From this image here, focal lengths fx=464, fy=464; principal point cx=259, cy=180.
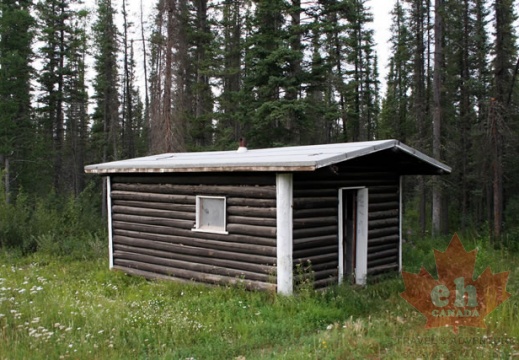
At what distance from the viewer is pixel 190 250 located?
33.4 feet

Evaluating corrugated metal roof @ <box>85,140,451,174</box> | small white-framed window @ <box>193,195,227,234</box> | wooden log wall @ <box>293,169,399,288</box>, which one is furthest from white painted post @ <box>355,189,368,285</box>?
small white-framed window @ <box>193,195,227,234</box>

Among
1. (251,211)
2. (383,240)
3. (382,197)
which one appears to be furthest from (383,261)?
(251,211)

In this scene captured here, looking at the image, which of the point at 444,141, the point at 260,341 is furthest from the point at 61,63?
the point at 260,341

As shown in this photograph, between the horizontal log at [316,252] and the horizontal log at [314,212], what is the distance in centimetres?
65

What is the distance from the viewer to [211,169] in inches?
358

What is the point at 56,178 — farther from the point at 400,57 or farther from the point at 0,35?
the point at 400,57

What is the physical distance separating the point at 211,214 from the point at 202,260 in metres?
1.01

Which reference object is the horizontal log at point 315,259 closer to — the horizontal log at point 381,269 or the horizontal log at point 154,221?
the horizontal log at point 381,269

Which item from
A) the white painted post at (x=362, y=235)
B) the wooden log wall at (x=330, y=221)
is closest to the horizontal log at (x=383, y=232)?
the wooden log wall at (x=330, y=221)

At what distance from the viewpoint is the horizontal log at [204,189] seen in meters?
Result: 8.78

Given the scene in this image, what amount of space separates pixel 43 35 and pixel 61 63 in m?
1.82

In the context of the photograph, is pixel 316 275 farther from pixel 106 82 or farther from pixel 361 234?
pixel 106 82

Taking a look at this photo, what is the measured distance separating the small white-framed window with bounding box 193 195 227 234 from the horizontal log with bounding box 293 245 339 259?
1669 millimetres

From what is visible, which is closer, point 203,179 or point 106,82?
point 203,179
